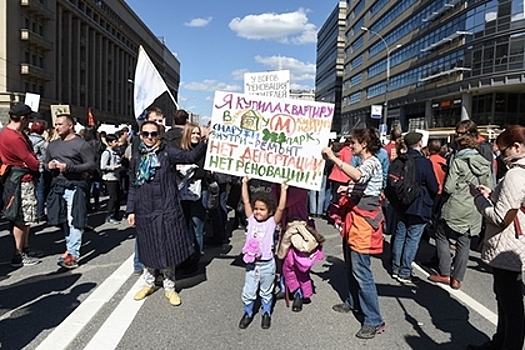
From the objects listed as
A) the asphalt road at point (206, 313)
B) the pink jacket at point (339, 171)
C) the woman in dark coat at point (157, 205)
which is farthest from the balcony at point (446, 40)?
the woman in dark coat at point (157, 205)

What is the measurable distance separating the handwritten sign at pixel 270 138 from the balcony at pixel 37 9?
167ft

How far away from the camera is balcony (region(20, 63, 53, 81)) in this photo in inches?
1898

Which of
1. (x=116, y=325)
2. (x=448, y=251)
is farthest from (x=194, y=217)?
(x=448, y=251)

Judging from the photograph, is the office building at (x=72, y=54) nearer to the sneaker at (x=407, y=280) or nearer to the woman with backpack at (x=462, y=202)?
the sneaker at (x=407, y=280)

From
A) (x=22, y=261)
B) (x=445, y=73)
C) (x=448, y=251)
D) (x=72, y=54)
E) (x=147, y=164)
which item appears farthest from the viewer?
(x=72, y=54)

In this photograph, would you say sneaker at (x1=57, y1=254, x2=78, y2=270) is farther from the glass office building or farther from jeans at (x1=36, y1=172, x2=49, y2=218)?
the glass office building

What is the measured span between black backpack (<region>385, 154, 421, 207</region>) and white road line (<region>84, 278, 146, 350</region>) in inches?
132

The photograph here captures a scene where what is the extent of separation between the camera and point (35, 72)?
164 feet

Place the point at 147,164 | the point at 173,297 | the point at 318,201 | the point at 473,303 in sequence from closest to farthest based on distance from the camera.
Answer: the point at 147,164 < the point at 173,297 < the point at 473,303 < the point at 318,201

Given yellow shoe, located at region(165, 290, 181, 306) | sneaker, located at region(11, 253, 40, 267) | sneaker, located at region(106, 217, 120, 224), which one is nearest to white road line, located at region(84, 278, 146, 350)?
yellow shoe, located at region(165, 290, 181, 306)

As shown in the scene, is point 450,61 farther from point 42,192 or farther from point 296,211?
point 296,211

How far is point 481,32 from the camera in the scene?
3634 cm

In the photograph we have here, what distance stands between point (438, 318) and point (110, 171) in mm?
7235

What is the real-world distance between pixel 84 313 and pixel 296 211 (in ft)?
7.70
